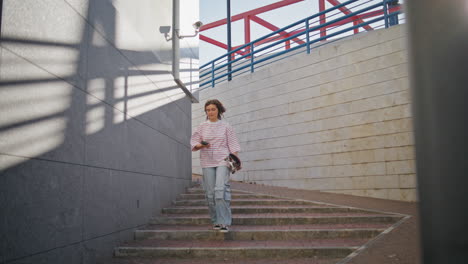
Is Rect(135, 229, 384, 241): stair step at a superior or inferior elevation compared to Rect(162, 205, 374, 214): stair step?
inferior

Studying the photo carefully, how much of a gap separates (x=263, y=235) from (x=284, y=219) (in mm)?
692

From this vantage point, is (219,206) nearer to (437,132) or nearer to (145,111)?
(145,111)

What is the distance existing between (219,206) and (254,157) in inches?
225

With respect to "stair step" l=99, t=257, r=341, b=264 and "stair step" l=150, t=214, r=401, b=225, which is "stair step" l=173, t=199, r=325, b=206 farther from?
"stair step" l=99, t=257, r=341, b=264

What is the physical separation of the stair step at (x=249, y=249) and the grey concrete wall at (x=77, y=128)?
0.35 metres

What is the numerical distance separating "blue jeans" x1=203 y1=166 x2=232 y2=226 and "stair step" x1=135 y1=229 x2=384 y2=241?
0.67ft

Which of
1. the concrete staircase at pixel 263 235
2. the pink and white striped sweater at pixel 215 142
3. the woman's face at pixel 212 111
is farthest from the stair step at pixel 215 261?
the woman's face at pixel 212 111

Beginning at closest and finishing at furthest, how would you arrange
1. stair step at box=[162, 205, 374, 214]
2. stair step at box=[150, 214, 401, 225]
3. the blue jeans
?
1. the blue jeans
2. stair step at box=[150, 214, 401, 225]
3. stair step at box=[162, 205, 374, 214]

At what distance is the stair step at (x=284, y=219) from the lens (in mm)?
5570

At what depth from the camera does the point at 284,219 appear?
223 inches

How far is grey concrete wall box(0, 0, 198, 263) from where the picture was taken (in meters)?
2.74

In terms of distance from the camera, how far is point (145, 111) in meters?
5.70

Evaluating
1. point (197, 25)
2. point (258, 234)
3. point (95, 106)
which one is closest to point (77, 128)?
point (95, 106)

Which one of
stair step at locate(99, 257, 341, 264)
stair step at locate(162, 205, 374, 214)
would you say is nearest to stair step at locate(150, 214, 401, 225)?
stair step at locate(162, 205, 374, 214)
